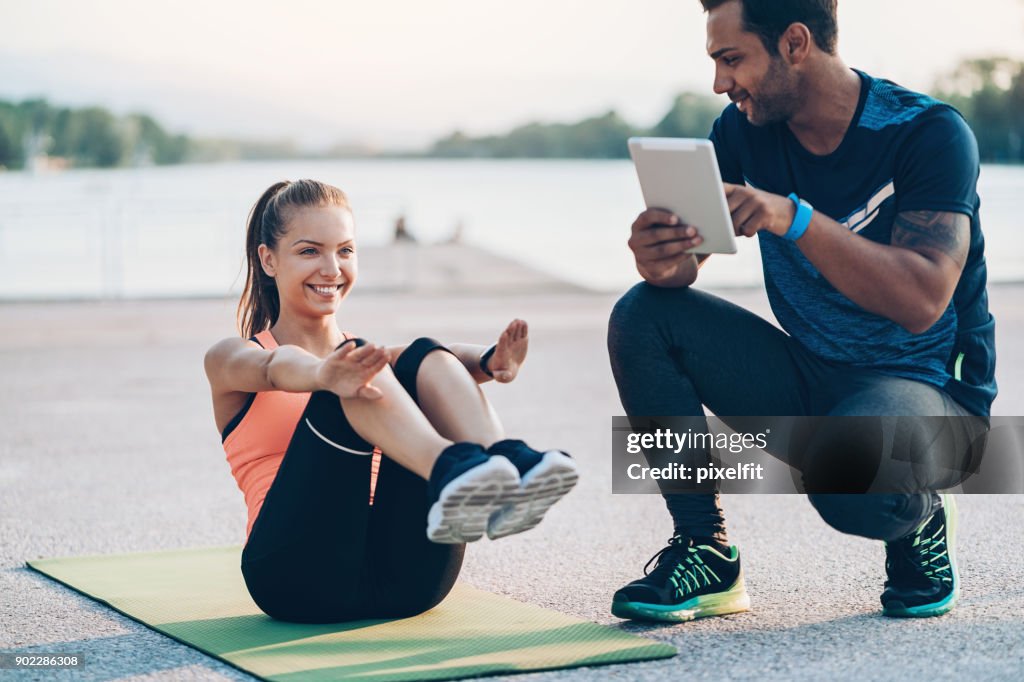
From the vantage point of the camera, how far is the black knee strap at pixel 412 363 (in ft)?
10.9

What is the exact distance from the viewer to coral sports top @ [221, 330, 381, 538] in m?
3.59

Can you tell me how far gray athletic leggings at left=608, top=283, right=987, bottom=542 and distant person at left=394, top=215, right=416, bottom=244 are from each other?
16.4 m

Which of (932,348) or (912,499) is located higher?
(932,348)

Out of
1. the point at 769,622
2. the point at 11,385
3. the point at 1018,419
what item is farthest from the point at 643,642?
the point at 11,385

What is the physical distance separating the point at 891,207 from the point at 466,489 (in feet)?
4.57

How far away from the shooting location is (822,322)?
368 centimetres

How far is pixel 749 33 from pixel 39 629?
93.2 inches

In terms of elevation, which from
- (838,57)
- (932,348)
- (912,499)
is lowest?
(912,499)

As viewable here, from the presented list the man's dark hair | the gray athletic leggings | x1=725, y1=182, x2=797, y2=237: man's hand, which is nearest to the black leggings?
the gray athletic leggings

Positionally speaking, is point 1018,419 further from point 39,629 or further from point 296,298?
point 39,629

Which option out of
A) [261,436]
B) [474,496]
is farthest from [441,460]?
[261,436]

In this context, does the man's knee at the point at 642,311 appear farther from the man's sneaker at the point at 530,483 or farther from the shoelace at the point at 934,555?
the shoelace at the point at 934,555

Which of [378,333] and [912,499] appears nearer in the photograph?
[912,499]

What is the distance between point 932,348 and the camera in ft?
11.6
